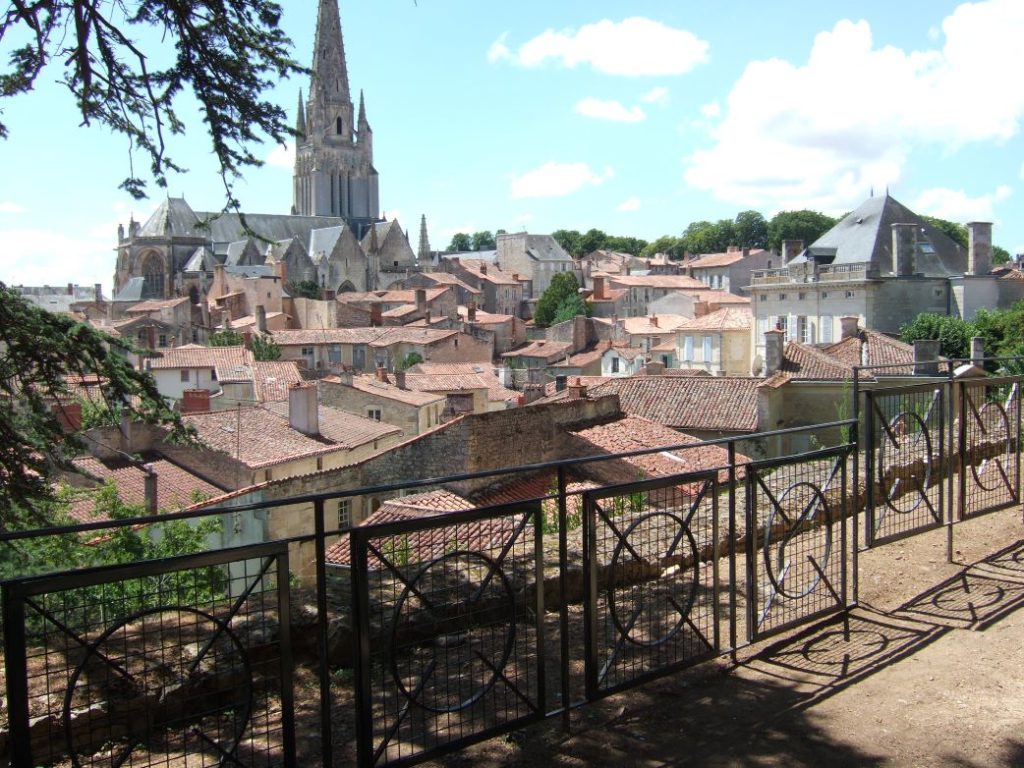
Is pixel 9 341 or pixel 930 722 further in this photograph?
pixel 9 341

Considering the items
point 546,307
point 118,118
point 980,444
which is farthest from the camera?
point 546,307

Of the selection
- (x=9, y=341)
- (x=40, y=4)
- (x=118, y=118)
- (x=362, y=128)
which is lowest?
(x=9, y=341)

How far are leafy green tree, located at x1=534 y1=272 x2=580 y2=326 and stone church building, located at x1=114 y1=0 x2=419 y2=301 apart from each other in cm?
1956

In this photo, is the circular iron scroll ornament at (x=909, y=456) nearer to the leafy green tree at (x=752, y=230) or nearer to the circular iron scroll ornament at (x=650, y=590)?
the circular iron scroll ornament at (x=650, y=590)

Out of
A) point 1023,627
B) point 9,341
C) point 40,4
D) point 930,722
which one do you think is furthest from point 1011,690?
point 40,4

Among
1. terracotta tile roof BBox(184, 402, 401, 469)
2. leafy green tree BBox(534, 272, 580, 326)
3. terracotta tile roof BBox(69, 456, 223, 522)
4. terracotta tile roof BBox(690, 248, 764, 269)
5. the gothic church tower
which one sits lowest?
terracotta tile roof BBox(69, 456, 223, 522)

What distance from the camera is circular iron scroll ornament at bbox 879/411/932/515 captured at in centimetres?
719

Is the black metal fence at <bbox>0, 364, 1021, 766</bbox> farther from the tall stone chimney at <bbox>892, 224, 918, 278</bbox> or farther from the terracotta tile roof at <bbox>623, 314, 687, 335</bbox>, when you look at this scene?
the terracotta tile roof at <bbox>623, 314, 687, 335</bbox>

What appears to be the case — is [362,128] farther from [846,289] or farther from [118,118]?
[118,118]

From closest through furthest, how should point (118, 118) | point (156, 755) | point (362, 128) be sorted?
point (156, 755)
point (118, 118)
point (362, 128)

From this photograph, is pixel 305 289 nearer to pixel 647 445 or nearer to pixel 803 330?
pixel 803 330

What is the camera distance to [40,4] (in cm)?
746

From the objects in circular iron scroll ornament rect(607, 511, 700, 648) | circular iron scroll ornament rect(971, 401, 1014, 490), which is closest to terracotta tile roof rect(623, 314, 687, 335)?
circular iron scroll ornament rect(971, 401, 1014, 490)

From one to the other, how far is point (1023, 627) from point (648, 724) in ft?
9.51
